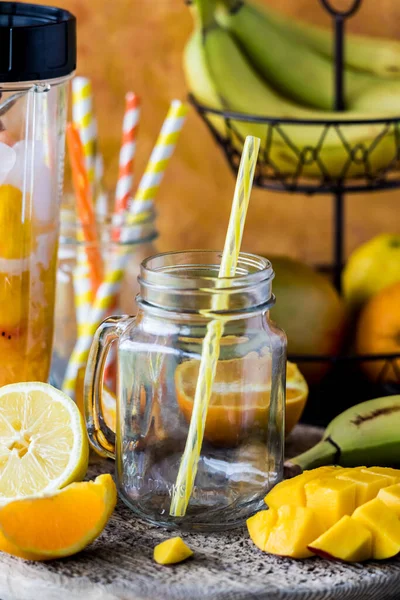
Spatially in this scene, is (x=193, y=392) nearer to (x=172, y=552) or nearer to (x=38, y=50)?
(x=172, y=552)

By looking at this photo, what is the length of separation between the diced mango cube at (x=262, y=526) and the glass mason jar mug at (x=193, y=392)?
35 mm

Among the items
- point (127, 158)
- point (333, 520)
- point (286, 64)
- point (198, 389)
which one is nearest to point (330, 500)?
point (333, 520)

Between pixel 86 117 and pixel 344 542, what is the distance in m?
0.51

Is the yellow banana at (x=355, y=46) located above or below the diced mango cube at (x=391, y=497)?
above

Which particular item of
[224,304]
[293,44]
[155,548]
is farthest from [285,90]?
[155,548]

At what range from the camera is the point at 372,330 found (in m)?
0.98

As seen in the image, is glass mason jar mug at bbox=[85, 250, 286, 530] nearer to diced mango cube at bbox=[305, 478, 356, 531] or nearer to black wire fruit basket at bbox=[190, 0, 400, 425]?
diced mango cube at bbox=[305, 478, 356, 531]

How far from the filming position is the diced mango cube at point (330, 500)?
2.02 feet

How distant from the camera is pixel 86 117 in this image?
0.93 meters

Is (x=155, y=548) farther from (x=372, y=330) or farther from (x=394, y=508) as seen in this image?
(x=372, y=330)

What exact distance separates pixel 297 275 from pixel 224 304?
13.4 inches

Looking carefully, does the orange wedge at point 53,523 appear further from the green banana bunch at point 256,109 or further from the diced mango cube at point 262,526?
the green banana bunch at point 256,109

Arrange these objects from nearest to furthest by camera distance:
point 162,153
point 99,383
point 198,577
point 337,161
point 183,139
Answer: point 198,577 → point 99,383 → point 162,153 → point 337,161 → point 183,139

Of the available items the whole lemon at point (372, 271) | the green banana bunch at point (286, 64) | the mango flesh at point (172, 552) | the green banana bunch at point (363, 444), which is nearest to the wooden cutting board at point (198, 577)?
the mango flesh at point (172, 552)
